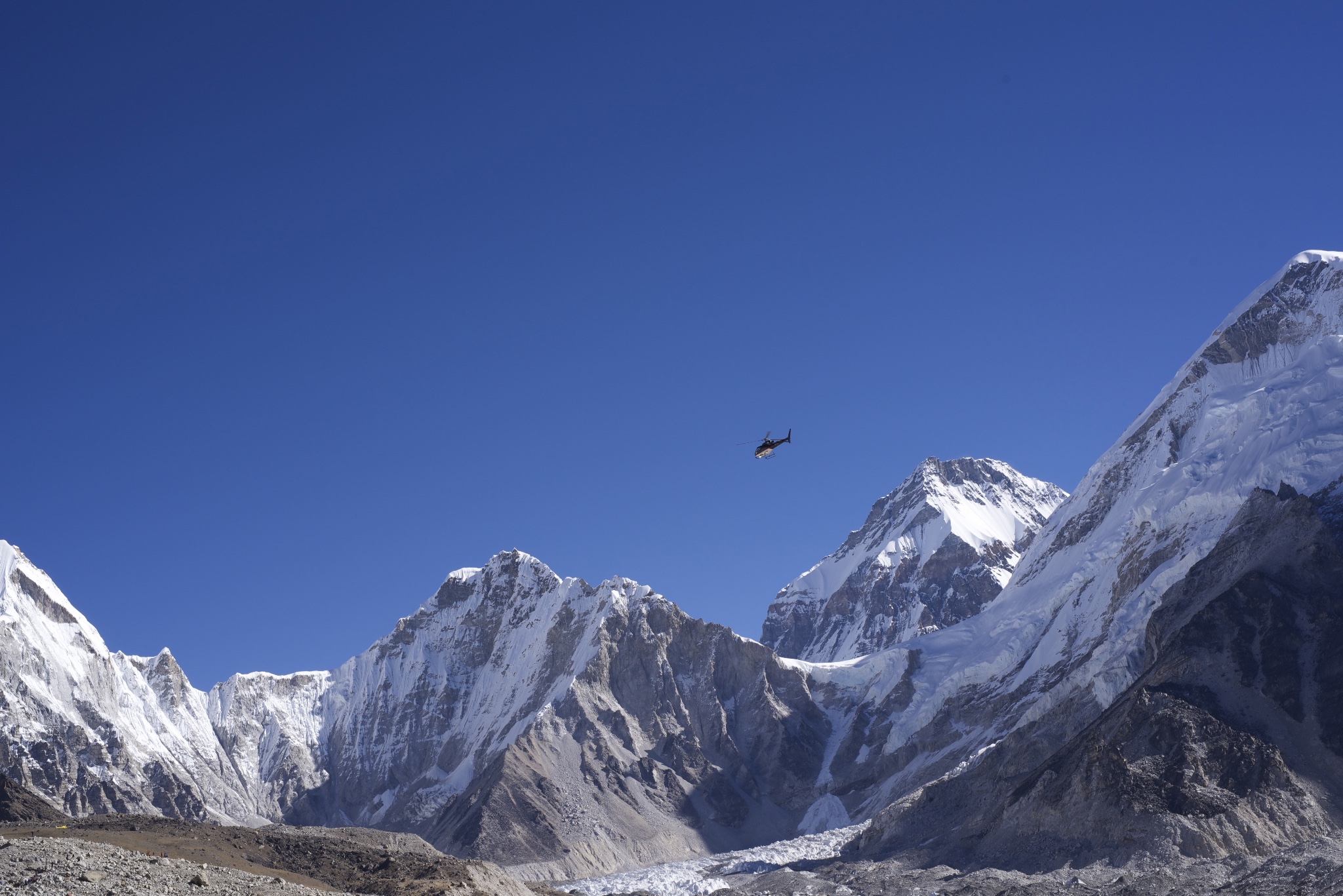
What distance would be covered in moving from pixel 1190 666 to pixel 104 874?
103177 mm

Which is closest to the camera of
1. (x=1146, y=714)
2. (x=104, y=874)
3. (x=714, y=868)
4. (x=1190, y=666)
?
(x=104, y=874)

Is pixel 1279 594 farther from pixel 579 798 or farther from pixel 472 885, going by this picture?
pixel 579 798

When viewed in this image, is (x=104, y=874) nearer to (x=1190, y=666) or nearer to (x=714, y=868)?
(x=1190, y=666)

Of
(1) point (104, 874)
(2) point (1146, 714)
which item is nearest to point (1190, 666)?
(2) point (1146, 714)

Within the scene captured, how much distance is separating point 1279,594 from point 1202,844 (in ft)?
117

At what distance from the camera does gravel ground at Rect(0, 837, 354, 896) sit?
53.8m

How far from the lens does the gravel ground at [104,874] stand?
53812 millimetres

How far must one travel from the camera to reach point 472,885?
82000mm

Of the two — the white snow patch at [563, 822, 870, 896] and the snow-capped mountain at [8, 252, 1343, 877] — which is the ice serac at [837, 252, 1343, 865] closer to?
the snow-capped mountain at [8, 252, 1343, 877]

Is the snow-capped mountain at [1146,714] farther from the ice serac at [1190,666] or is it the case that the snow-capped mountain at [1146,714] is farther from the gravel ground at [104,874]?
the gravel ground at [104,874]

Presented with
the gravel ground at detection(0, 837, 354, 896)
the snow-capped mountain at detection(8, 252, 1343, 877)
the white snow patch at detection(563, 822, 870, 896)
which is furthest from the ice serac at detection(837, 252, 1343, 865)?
the gravel ground at detection(0, 837, 354, 896)

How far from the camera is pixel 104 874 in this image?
56.4m

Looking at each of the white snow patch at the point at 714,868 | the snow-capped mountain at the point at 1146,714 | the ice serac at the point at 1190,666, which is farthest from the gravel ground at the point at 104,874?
the white snow patch at the point at 714,868

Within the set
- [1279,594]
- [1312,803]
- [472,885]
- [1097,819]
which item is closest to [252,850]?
[472,885]
